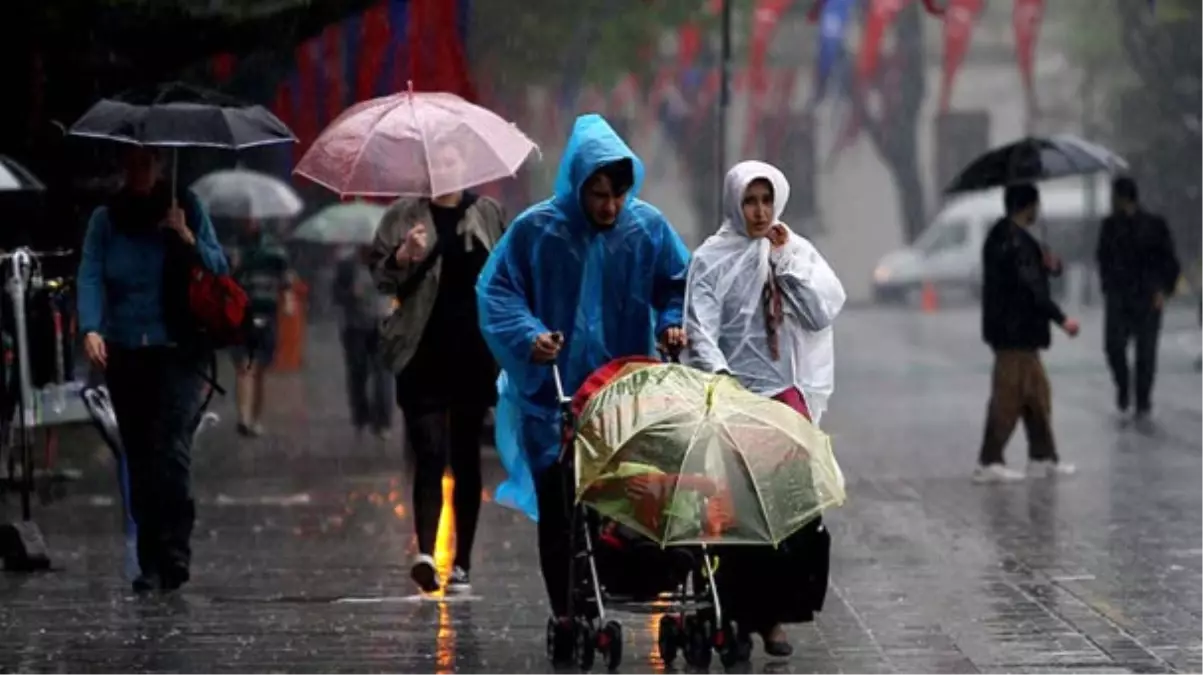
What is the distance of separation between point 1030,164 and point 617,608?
8500 mm

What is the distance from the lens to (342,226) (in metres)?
22.6

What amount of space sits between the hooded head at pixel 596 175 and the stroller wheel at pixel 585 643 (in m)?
1.33

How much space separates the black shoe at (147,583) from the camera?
11.0m

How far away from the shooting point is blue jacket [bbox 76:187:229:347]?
10.8 m

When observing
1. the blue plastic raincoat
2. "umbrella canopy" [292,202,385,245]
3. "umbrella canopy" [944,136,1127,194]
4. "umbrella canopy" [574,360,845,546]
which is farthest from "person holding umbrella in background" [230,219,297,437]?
"umbrella canopy" [574,360,845,546]

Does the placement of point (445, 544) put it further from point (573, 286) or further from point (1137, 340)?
point (1137, 340)

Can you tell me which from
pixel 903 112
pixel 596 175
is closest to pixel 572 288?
pixel 596 175

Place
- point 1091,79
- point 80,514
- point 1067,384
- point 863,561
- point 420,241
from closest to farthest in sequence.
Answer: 1. point 420,241
2. point 863,561
3. point 80,514
4. point 1067,384
5. point 1091,79

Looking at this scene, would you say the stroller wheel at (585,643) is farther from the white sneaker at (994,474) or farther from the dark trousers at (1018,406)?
the dark trousers at (1018,406)

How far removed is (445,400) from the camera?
10562mm

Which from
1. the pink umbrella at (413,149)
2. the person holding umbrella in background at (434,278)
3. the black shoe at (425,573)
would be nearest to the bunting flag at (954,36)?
the pink umbrella at (413,149)

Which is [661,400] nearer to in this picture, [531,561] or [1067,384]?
[531,561]

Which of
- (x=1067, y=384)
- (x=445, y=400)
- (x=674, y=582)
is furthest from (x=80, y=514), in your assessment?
(x=1067, y=384)

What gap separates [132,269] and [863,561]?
11.2 ft
